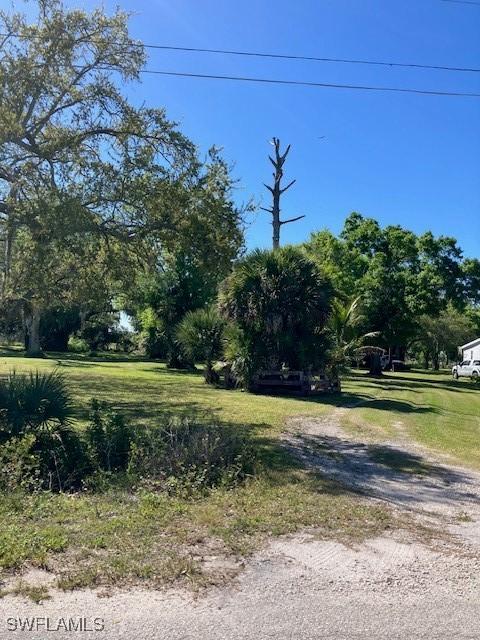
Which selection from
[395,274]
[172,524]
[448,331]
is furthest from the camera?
[448,331]

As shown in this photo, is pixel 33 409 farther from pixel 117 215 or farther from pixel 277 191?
pixel 277 191

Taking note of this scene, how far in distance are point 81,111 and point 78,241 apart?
10.4 ft

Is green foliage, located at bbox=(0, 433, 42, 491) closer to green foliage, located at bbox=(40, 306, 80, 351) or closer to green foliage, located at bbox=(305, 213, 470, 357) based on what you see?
green foliage, located at bbox=(305, 213, 470, 357)

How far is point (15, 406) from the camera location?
809cm

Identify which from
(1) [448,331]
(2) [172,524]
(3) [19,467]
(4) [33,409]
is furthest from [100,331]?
(2) [172,524]

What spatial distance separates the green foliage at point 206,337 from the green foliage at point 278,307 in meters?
2.98

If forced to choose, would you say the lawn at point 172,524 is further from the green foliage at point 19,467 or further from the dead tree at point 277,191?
the dead tree at point 277,191

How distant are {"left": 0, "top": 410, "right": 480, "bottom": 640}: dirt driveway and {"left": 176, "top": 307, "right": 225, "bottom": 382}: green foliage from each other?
16.6 metres

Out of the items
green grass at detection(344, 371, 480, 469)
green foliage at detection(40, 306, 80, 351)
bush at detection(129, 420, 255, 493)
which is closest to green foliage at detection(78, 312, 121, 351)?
green foliage at detection(40, 306, 80, 351)

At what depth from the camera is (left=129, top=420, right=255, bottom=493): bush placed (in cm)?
681

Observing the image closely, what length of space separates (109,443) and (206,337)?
14625 mm

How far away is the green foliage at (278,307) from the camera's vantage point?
61.8 feet

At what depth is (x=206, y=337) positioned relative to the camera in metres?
22.2

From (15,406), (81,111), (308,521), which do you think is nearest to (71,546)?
(308,521)
